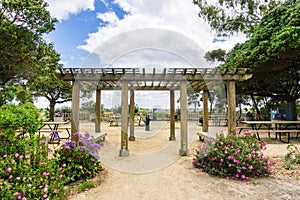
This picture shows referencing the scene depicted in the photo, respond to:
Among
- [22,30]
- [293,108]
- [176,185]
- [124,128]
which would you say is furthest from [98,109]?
[293,108]

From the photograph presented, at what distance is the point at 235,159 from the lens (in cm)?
363

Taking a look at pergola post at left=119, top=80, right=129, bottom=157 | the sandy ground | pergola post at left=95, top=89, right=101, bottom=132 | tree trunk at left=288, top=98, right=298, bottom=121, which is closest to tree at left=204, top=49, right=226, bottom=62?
tree trunk at left=288, top=98, right=298, bottom=121

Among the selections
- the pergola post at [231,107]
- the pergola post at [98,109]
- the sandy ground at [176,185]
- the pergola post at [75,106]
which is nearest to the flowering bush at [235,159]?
the sandy ground at [176,185]

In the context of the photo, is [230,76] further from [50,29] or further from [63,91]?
[63,91]

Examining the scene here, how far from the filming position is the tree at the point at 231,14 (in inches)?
503

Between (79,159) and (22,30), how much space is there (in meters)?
6.68

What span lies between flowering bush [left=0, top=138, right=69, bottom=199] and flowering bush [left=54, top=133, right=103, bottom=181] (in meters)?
0.55

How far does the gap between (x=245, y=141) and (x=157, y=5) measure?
5779mm

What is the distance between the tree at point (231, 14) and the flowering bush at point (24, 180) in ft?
44.7

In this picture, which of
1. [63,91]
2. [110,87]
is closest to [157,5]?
[110,87]

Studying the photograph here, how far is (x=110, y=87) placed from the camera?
7.86 metres

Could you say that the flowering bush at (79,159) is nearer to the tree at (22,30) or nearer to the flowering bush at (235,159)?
the flowering bush at (235,159)

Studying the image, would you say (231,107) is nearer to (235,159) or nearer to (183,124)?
(183,124)

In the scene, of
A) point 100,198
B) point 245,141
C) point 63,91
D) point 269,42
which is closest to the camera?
point 100,198
